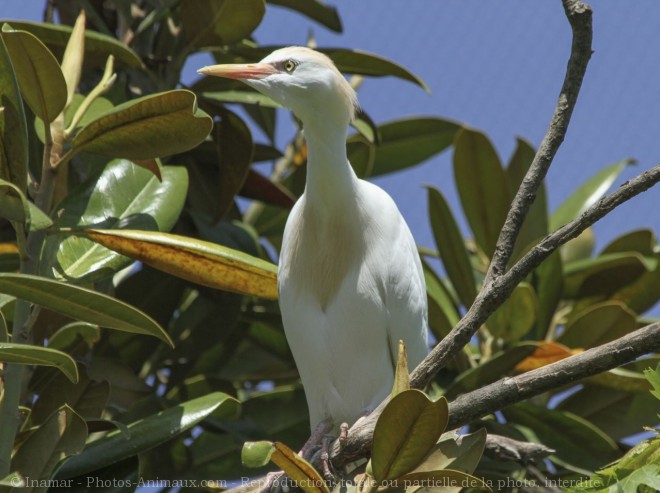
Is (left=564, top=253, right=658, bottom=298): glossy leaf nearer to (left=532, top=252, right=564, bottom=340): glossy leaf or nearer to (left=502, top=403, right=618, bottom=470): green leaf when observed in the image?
(left=532, top=252, right=564, bottom=340): glossy leaf

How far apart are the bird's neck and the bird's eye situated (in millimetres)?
132

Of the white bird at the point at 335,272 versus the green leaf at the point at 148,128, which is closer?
the green leaf at the point at 148,128

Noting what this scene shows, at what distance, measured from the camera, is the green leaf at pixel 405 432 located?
5.11 feet

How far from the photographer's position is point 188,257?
80.7 inches

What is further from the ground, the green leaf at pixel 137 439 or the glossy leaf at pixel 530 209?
the glossy leaf at pixel 530 209

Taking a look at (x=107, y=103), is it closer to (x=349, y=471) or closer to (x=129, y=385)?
(x=129, y=385)

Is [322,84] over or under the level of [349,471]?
over

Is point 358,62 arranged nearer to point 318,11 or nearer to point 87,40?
A: point 318,11

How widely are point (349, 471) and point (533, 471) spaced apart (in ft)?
1.29

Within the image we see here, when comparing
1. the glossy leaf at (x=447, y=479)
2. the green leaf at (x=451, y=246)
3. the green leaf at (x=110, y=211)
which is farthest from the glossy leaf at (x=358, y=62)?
the glossy leaf at (x=447, y=479)

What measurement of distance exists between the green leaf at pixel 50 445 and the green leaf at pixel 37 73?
61 cm

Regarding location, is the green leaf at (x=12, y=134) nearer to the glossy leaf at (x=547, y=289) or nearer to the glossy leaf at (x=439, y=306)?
the glossy leaf at (x=439, y=306)

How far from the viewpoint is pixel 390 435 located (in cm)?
162

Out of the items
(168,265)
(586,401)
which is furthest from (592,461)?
(168,265)
